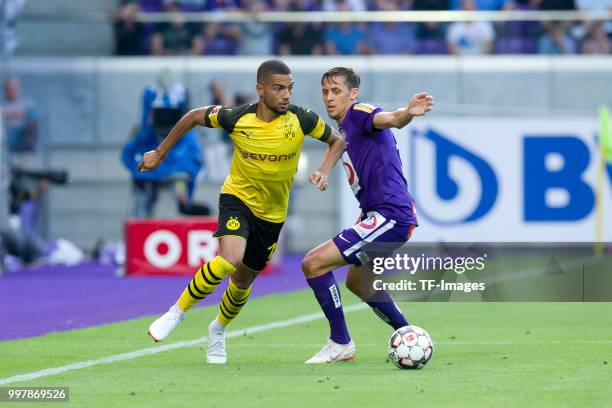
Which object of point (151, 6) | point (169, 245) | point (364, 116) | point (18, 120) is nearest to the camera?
point (364, 116)

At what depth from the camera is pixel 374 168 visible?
9266mm

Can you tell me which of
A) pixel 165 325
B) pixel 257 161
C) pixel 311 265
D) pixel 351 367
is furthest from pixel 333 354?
pixel 257 161

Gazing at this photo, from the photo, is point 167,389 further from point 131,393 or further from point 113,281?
point 113,281

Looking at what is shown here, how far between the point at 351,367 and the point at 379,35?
14.8 metres

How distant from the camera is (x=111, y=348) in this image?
33.8 feet

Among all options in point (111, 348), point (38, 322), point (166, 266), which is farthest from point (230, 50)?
point (111, 348)

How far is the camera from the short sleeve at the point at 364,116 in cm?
911

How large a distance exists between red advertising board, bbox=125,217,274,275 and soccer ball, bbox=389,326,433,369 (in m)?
9.13

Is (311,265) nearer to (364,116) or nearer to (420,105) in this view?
(364,116)

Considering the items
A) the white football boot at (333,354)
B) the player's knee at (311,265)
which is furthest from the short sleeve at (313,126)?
the white football boot at (333,354)

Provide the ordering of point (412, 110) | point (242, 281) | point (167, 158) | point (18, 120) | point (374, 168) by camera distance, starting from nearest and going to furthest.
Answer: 1. point (412, 110)
2. point (374, 168)
3. point (242, 281)
4. point (167, 158)
5. point (18, 120)

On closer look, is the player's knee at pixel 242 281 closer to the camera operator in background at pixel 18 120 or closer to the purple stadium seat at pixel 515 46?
the camera operator in background at pixel 18 120

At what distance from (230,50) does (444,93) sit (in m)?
3.54

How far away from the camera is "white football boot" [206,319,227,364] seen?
9305 millimetres
